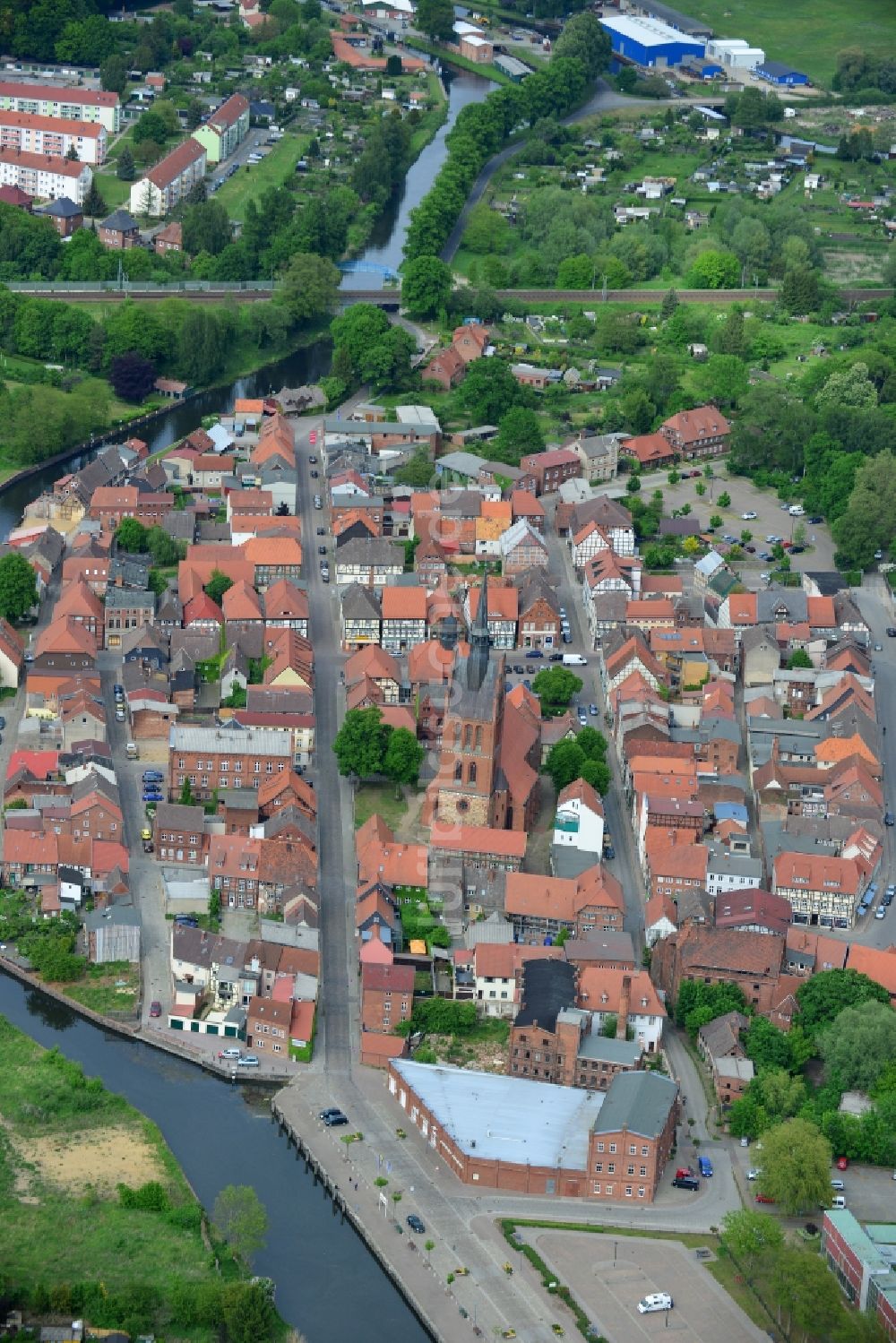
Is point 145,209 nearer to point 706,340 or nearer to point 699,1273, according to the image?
point 706,340

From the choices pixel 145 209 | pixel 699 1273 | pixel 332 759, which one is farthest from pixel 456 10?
pixel 699 1273

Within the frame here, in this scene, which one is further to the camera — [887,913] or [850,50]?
[850,50]

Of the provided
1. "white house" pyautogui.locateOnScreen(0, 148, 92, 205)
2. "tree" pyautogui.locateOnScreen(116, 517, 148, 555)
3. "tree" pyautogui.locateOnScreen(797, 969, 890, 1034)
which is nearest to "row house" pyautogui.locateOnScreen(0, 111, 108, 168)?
"white house" pyautogui.locateOnScreen(0, 148, 92, 205)

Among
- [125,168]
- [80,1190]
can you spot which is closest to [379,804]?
[80,1190]

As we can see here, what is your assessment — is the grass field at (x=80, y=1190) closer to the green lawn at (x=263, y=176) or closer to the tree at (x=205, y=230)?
the tree at (x=205, y=230)

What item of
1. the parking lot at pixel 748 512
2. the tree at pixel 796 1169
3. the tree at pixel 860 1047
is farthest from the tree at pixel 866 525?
the tree at pixel 796 1169
